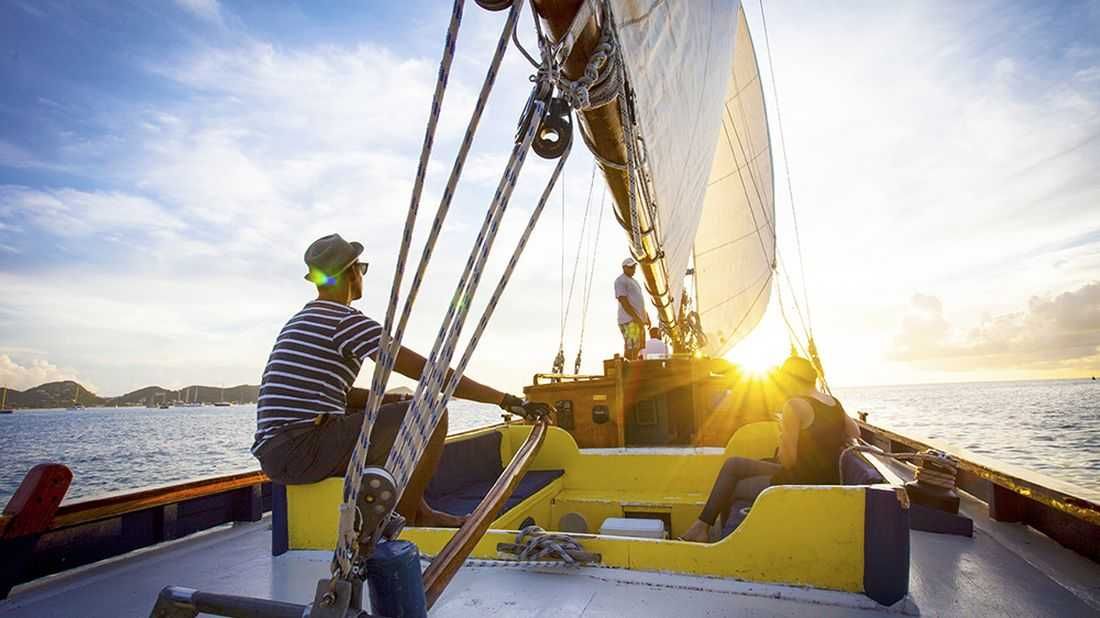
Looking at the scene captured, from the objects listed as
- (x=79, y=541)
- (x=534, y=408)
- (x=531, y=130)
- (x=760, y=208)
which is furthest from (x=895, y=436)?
(x=760, y=208)

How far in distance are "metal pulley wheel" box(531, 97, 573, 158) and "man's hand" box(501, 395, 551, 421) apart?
1.02 meters

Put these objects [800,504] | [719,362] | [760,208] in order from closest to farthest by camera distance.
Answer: [800,504]
[719,362]
[760,208]

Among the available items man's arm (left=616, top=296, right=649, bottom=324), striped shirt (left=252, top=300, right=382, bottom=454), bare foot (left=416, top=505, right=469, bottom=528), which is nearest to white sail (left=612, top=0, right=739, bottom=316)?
striped shirt (left=252, top=300, right=382, bottom=454)

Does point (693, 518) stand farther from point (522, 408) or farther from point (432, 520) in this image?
point (522, 408)

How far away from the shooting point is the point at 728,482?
146 inches

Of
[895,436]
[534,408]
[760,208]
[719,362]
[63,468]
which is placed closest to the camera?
[534,408]

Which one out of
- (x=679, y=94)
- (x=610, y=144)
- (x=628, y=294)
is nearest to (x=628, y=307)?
(x=628, y=294)

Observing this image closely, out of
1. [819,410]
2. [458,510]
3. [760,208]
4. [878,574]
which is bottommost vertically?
[458,510]

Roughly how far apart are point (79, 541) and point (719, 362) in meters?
6.53

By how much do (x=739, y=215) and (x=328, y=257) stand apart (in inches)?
502

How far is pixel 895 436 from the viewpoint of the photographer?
20.0ft

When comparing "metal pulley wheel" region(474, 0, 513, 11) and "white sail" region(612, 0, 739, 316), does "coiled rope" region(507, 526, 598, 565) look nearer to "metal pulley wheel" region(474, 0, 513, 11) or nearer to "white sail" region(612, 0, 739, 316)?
"white sail" region(612, 0, 739, 316)

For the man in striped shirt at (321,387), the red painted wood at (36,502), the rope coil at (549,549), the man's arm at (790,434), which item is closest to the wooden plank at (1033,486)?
the man's arm at (790,434)

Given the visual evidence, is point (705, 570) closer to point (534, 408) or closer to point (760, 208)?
point (534, 408)
